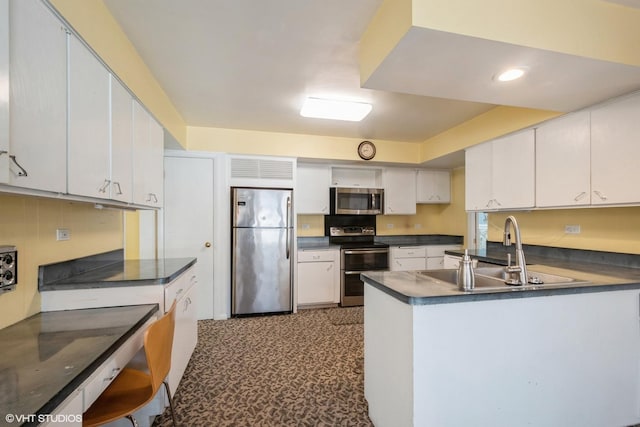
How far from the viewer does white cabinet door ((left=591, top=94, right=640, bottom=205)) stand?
1857mm

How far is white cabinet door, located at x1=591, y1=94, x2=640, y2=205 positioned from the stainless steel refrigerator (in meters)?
2.93

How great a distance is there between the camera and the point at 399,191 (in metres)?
4.37

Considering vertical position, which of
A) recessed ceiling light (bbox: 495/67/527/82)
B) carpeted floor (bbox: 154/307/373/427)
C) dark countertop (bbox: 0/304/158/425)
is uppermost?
recessed ceiling light (bbox: 495/67/527/82)

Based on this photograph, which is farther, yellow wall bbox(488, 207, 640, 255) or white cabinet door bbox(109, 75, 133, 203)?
yellow wall bbox(488, 207, 640, 255)

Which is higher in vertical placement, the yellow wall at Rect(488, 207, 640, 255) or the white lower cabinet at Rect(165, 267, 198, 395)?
the yellow wall at Rect(488, 207, 640, 255)

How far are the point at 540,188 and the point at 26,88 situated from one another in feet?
11.0

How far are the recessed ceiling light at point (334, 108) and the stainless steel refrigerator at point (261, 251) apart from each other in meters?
1.20

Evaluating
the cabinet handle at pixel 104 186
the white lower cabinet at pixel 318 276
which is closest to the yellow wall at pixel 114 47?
the cabinet handle at pixel 104 186

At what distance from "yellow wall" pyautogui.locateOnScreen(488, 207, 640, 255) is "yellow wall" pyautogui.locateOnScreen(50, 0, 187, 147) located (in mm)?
3703

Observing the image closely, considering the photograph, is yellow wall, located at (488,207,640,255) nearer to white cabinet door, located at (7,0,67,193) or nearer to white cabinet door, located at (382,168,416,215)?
white cabinet door, located at (382,168,416,215)

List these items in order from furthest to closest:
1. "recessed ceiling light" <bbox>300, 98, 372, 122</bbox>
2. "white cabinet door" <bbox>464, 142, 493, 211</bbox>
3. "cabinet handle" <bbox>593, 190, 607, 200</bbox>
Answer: "white cabinet door" <bbox>464, 142, 493, 211</bbox>, "recessed ceiling light" <bbox>300, 98, 372, 122</bbox>, "cabinet handle" <bbox>593, 190, 607, 200</bbox>

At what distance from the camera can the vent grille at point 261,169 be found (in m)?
3.52

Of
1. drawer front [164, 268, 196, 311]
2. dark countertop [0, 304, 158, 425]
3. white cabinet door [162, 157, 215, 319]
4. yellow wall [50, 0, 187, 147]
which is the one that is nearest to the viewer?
dark countertop [0, 304, 158, 425]

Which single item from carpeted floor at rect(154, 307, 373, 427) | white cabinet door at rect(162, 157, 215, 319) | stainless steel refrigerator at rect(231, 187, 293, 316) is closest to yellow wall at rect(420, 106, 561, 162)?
stainless steel refrigerator at rect(231, 187, 293, 316)
